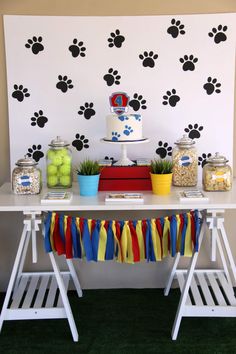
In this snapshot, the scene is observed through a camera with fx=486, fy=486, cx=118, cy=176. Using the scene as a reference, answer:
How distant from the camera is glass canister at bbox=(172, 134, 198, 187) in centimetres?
266

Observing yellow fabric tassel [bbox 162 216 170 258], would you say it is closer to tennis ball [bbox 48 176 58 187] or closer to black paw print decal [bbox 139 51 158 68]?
tennis ball [bbox 48 176 58 187]

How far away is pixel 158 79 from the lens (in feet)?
9.34

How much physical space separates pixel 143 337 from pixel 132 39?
1.66 metres

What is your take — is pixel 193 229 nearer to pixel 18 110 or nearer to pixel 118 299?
pixel 118 299

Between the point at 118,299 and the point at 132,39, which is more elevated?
the point at 132,39

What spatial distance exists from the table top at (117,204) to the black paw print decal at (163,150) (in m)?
0.40

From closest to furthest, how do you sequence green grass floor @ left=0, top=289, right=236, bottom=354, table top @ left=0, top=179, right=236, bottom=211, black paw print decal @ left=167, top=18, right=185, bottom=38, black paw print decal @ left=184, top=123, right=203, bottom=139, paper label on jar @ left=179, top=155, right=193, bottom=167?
table top @ left=0, top=179, right=236, bottom=211 → green grass floor @ left=0, top=289, right=236, bottom=354 → paper label on jar @ left=179, top=155, right=193, bottom=167 → black paw print decal @ left=167, top=18, right=185, bottom=38 → black paw print decal @ left=184, top=123, right=203, bottom=139

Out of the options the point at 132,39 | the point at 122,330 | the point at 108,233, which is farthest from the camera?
the point at 132,39

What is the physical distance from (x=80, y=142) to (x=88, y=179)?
1.47 ft

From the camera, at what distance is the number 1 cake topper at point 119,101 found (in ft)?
8.68

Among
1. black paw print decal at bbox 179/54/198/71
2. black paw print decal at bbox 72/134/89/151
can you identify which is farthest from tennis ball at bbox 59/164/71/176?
black paw print decal at bbox 179/54/198/71

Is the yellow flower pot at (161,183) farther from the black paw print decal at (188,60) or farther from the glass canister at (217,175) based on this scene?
the black paw print decal at (188,60)

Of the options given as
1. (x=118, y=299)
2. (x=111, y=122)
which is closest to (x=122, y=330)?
(x=118, y=299)

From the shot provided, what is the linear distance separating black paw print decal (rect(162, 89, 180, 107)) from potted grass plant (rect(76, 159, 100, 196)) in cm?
63
